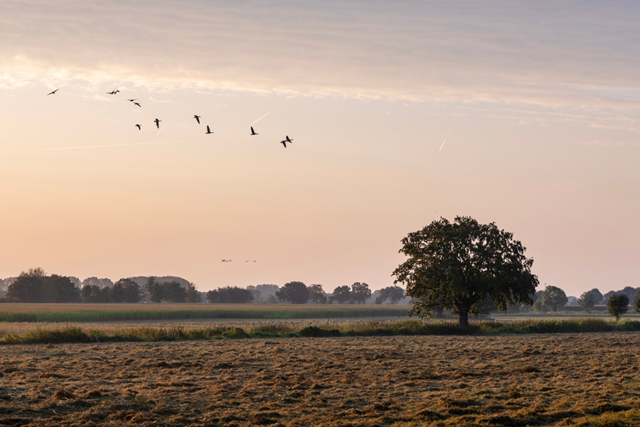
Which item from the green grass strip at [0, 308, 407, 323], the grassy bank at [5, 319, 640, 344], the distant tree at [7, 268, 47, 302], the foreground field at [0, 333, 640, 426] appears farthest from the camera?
the distant tree at [7, 268, 47, 302]

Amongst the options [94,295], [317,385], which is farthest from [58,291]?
[317,385]

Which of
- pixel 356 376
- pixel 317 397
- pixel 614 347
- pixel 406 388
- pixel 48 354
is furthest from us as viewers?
pixel 614 347

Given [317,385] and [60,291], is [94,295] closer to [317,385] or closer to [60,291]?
[60,291]

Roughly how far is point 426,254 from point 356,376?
34.6 meters

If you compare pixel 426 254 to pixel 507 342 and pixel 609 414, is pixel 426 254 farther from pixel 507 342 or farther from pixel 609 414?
pixel 609 414

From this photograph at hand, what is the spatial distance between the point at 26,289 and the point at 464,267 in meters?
148

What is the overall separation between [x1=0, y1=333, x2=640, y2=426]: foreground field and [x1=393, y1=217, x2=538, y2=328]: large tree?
16.7m

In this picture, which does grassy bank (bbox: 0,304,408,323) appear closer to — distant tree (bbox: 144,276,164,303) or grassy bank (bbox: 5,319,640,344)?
grassy bank (bbox: 5,319,640,344)

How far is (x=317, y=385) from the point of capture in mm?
25734

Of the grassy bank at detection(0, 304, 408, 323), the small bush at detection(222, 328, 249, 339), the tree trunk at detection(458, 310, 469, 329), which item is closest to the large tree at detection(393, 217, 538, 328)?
the tree trunk at detection(458, 310, 469, 329)

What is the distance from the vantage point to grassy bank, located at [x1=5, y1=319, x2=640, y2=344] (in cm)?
4794

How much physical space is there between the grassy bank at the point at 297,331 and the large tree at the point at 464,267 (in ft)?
8.28

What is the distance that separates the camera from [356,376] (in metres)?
29.3

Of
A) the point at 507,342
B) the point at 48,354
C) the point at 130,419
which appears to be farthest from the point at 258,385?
the point at 507,342
